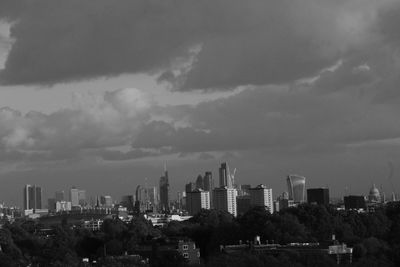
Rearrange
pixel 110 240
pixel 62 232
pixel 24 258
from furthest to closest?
pixel 62 232
pixel 110 240
pixel 24 258

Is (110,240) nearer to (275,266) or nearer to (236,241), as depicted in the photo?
(236,241)

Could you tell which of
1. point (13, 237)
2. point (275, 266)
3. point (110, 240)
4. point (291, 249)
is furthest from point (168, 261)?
point (13, 237)

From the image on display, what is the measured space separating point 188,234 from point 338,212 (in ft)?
60.5

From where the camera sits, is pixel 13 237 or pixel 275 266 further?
pixel 13 237

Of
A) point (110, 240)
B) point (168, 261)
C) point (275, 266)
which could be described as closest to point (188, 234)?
point (110, 240)

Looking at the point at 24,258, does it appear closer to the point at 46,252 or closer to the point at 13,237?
the point at 46,252

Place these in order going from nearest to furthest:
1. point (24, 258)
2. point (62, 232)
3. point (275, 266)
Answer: point (275, 266) < point (24, 258) < point (62, 232)

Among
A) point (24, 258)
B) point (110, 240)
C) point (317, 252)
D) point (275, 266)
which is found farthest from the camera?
point (110, 240)

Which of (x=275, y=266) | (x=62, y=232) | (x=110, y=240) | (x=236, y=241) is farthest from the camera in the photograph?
(x=62, y=232)

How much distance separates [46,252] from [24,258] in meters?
4.22

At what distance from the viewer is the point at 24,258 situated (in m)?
91.9

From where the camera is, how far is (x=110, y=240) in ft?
351

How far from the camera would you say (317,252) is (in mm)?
77438

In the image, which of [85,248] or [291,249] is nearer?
[291,249]
